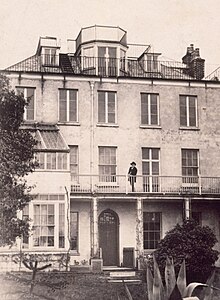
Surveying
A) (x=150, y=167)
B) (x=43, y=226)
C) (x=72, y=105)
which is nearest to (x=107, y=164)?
(x=150, y=167)

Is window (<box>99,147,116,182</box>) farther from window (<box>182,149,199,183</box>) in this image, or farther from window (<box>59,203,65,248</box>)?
window (<box>59,203,65,248</box>)

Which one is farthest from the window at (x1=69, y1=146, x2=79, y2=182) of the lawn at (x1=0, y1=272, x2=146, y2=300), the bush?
the bush

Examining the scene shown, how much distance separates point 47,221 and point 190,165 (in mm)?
8489

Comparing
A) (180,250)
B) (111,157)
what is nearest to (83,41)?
(111,157)

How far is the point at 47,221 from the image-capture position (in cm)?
1767

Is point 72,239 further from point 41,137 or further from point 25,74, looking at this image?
point 25,74

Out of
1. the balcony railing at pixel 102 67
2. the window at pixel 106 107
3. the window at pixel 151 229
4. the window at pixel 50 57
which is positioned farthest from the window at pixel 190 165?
the window at pixel 50 57

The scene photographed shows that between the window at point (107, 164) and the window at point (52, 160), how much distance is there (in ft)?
12.8

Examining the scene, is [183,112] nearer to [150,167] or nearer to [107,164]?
[150,167]

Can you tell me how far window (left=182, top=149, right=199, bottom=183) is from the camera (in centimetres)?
2336

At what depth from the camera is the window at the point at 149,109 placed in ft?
77.7

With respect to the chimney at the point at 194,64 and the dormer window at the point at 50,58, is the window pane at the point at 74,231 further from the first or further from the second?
the chimney at the point at 194,64

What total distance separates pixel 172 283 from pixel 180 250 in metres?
8.63

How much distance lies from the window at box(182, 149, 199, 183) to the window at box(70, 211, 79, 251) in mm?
5112
